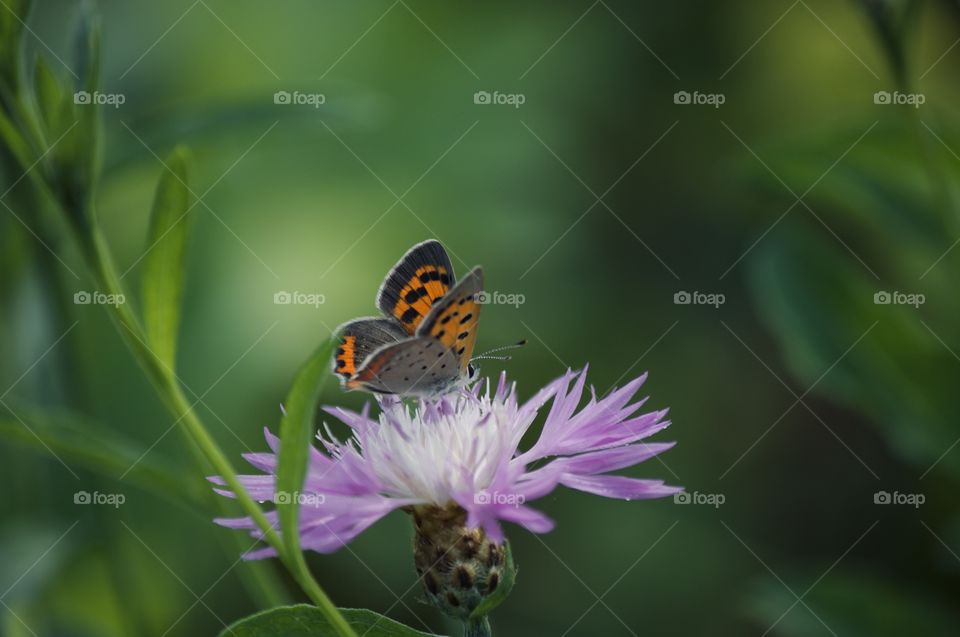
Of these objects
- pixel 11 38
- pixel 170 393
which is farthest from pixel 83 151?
pixel 170 393

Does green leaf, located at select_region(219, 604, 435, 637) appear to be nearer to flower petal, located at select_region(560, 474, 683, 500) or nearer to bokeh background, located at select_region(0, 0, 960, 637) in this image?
flower petal, located at select_region(560, 474, 683, 500)

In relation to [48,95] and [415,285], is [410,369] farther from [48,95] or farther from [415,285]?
[48,95]

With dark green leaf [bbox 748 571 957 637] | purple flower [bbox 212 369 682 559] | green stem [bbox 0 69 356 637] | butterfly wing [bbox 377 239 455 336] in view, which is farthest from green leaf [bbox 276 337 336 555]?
dark green leaf [bbox 748 571 957 637]

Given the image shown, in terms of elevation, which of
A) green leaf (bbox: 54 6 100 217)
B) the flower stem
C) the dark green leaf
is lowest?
the dark green leaf

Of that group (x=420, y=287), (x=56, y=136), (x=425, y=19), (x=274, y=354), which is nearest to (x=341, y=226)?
(x=274, y=354)

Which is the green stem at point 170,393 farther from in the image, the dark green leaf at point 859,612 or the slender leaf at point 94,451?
the dark green leaf at point 859,612

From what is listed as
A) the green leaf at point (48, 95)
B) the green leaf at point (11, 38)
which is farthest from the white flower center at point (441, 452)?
the green leaf at point (11, 38)
